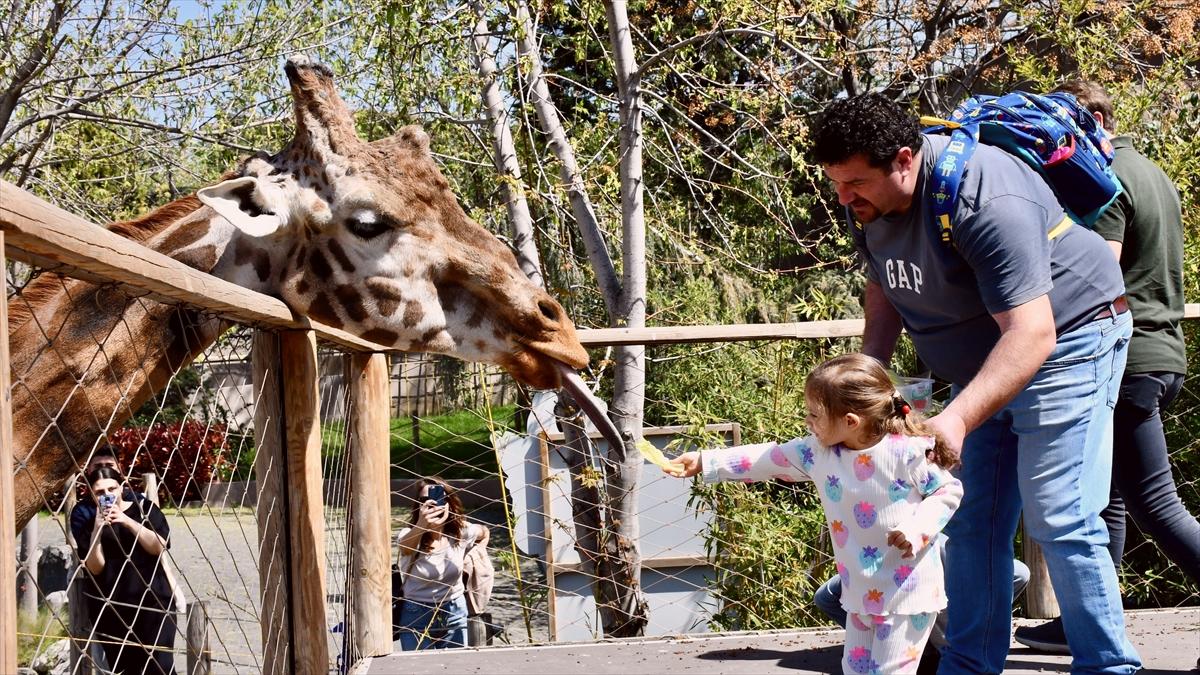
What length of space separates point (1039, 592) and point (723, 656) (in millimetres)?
1334

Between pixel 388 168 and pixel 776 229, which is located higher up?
pixel 776 229

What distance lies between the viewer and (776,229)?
7742 mm

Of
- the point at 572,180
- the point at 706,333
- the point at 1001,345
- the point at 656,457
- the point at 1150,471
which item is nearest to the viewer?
the point at 1001,345

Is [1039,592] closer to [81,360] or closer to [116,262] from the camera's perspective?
[81,360]

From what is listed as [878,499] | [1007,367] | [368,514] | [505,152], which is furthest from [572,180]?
[1007,367]

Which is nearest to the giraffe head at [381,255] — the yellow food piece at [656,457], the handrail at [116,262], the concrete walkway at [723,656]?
the handrail at [116,262]

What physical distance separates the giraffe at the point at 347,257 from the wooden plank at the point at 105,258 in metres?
0.33

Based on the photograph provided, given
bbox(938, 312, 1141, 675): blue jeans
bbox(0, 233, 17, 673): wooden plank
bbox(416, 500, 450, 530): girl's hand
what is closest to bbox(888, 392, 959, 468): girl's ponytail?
bbox(938, 312, 1141, 675): blue jeans

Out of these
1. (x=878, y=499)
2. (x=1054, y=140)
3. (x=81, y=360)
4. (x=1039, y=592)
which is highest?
(x=1054, y=140)

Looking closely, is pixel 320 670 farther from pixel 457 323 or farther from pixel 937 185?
pixel 937 185

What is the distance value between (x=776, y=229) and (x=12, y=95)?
194 inches

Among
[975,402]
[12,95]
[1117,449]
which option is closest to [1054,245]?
[975,402]

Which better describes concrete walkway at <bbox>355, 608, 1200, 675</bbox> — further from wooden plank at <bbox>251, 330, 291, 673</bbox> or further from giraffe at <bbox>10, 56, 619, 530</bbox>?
giraffe at <bbox>10, 56, 619, 530</bbox>

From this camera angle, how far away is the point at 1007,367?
104 inches
